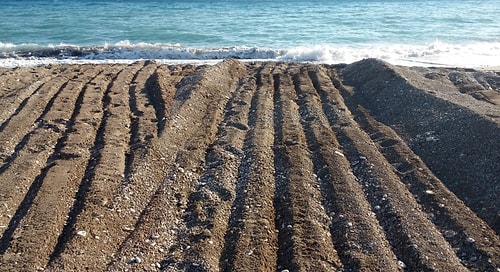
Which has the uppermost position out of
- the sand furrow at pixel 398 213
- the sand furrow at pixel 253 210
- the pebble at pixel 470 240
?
the sand furrow at pixel 253 210

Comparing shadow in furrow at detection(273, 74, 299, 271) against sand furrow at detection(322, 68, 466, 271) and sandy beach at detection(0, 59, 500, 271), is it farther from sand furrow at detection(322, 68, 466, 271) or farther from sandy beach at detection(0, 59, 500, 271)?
sand furrow at detection(322, 68, 466, 271)

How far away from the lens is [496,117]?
12078 mm

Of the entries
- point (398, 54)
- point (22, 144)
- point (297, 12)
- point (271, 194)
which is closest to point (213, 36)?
point (398, 54)

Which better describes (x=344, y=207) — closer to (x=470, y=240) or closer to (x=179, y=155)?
(x=470, y=240)

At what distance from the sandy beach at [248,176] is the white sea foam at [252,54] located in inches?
355

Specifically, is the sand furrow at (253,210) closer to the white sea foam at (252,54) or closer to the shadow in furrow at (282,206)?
the shadow in furrow at (282,206)

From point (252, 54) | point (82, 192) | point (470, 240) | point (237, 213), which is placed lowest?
point (252, 54)

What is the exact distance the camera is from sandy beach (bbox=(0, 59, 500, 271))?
756cm

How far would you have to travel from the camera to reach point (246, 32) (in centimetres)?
3334

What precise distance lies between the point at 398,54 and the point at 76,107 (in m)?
18.8

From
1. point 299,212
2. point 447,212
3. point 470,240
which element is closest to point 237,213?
point 299,212

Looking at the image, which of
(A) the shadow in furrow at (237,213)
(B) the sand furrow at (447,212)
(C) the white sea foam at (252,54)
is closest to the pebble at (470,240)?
(B) the sand furrow at (447,212)

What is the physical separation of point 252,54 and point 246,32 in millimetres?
6911

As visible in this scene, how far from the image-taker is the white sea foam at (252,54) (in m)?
24.8
